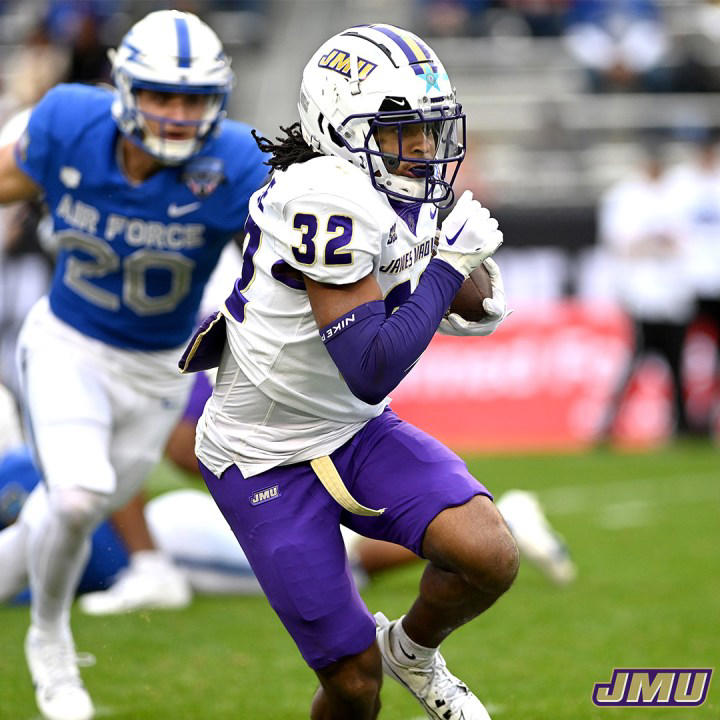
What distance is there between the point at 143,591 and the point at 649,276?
6095mm

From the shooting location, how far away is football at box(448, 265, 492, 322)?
139 inches

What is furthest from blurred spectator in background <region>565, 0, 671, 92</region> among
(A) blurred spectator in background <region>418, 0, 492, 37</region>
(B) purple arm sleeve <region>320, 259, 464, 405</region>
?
(B) purple arm sleeve <region>320, 259, 464, 405</region>

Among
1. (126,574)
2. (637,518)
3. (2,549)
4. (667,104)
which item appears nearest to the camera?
(2,549)

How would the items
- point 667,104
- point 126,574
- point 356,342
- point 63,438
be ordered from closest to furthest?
point 356,342
point 63,438
point 126,574
point 667,104

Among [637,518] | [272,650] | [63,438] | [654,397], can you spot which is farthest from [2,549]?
[654,397]

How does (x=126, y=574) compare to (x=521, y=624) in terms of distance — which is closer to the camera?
(x=521, y=624)

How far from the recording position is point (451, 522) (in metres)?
3.20

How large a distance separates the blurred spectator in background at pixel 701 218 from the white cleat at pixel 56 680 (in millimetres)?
7697

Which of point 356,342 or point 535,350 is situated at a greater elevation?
point 356,342

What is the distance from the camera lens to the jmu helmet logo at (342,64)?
10.8 feet

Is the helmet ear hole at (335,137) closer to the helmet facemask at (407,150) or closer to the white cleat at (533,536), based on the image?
the helmet facemask at (407,150)

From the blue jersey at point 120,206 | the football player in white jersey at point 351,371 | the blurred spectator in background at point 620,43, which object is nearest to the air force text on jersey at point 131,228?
the blue jersey at point 120,206

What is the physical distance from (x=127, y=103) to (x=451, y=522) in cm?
200

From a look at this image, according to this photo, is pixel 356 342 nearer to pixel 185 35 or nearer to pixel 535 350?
pixel 185 35
